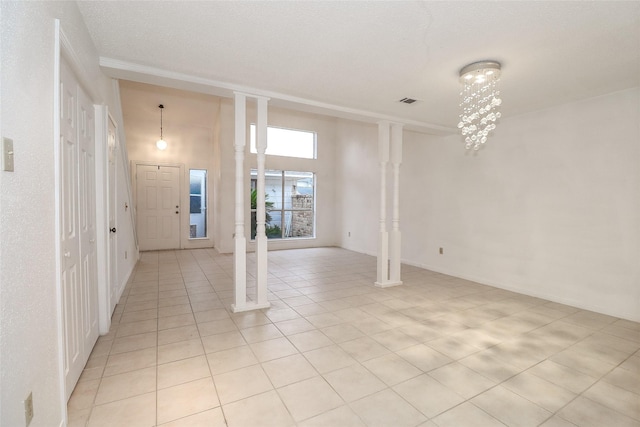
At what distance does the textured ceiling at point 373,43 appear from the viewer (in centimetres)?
188

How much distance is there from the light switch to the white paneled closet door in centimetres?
66

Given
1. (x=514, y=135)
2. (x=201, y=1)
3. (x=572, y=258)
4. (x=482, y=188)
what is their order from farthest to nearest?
(x=482, y=188) → (x=514, y=135) → (x=572, y=258) → (x=201, y=1)

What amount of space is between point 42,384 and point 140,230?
6405mm

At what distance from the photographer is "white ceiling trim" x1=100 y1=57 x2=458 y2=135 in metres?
2.66

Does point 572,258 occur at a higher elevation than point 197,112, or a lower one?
lower

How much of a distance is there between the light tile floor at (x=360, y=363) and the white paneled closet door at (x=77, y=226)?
223mm

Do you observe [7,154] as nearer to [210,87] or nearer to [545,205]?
[210,87]

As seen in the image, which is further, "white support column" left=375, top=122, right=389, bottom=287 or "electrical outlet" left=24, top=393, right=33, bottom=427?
"white support column" left=375, top=122, right=389, bottom=287

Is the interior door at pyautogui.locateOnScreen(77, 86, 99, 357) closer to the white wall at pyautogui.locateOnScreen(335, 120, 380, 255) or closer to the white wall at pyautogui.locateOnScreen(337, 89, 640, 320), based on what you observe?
the white wall at pyautogui.locateOnScreen(337, 89, 640, 320)

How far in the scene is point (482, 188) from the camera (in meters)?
4.56

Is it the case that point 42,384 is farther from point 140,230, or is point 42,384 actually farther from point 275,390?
point 140,230

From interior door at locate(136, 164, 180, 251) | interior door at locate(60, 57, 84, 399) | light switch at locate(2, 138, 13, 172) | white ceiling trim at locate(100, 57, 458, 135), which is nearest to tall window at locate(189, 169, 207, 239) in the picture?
interior door at locate(136, 164, 180, 251)

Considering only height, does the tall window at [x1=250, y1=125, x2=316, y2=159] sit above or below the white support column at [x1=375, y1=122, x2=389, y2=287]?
above

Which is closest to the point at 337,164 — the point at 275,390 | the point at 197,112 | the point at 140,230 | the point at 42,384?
the point at 197,112
